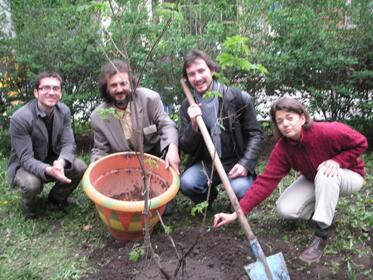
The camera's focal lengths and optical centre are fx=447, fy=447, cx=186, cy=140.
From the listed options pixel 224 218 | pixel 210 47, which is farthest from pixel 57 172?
pixel 210 47

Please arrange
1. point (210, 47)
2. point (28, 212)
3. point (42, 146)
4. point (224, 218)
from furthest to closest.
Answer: point (210, 47) → point (28, 212) → point (42, 146) → point (224, 218)

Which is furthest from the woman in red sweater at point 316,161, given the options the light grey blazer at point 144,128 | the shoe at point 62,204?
the shoe at point 62,204

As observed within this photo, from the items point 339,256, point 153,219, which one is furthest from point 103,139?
point 339,256

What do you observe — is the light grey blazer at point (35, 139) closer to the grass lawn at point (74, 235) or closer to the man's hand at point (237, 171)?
the grass lawn at point (74, 235)

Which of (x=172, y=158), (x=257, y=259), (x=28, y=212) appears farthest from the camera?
(x=28, y=212)

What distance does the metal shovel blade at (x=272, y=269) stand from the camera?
2.60 m

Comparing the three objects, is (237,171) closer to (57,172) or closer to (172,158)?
(172,158)

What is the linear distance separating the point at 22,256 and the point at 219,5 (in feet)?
11.6

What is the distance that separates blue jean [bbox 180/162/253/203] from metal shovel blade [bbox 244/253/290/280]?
713mm

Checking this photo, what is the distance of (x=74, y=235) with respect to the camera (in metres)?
3.53

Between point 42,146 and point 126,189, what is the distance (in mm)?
786

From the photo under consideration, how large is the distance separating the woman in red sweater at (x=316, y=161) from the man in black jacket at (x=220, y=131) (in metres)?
0.27

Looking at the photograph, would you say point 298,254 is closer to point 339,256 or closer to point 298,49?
point 339,256

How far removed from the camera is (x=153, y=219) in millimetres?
3049
